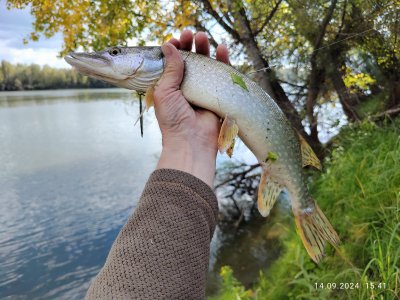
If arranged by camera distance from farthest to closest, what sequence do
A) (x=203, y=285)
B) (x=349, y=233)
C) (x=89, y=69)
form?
1. (x=349, y=233)
2. (x=89, y=69)
3. (x=203, y=285)

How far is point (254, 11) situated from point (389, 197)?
4.23 m

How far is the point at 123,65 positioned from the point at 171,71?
0.28 metres

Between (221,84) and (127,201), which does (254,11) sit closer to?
(221,84)

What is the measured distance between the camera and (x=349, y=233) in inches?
162

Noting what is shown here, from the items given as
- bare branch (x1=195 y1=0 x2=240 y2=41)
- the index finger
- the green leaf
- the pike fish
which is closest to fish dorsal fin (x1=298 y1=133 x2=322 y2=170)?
the pike fish

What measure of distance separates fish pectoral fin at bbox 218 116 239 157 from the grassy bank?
5.61 feet

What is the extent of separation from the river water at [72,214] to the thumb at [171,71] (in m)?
4.90

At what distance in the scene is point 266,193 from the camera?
7.93 ft

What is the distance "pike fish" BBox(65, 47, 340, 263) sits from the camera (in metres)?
2.23

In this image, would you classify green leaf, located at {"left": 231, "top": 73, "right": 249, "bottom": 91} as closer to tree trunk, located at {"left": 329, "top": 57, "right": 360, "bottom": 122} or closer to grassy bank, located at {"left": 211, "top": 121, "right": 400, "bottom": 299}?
grassy bank, located at {"left": 211, "top": 121, "right": 400, "bottom": 299}

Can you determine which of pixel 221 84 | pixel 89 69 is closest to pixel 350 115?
pixel 221 84

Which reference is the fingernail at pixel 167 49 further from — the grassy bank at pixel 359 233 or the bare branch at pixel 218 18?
the bare branch at pixel 218 18

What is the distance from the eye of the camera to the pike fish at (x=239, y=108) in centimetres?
223

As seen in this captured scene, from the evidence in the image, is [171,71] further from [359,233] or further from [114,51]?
[359,233]
